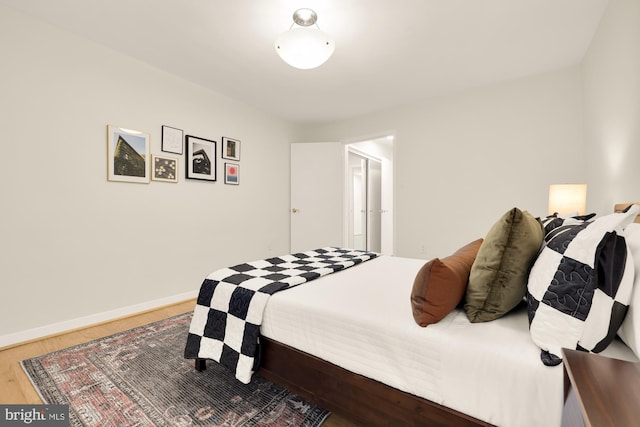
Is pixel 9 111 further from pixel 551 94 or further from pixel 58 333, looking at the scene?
pixel 551 94

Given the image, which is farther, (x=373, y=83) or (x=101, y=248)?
(x=373, y=83)

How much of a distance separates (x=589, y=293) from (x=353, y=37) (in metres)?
2.38

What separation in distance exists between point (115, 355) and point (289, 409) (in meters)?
1.35

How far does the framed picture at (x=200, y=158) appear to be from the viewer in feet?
10.7

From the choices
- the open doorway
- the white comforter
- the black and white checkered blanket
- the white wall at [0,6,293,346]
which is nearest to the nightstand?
the white comforter

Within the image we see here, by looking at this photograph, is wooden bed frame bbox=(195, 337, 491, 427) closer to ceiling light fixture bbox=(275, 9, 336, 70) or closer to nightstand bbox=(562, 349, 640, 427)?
nightstand bbox=(562, 349, 640, 427)

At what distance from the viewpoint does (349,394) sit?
1.22 m

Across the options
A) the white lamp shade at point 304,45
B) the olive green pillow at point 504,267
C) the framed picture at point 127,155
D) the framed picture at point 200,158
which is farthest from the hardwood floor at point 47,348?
the white lamp shade at point 304,45

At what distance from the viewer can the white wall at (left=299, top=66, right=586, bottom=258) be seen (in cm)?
298

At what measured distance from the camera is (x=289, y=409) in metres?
1.45

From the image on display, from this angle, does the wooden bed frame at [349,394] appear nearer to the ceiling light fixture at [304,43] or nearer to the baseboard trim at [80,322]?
the ceiling light fixture at [304,43]

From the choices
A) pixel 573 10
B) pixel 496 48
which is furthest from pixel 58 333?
pixel 573 10

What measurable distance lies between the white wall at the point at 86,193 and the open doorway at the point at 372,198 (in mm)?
2851

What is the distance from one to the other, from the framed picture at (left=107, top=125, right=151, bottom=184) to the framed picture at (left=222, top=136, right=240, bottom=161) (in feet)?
2.99
